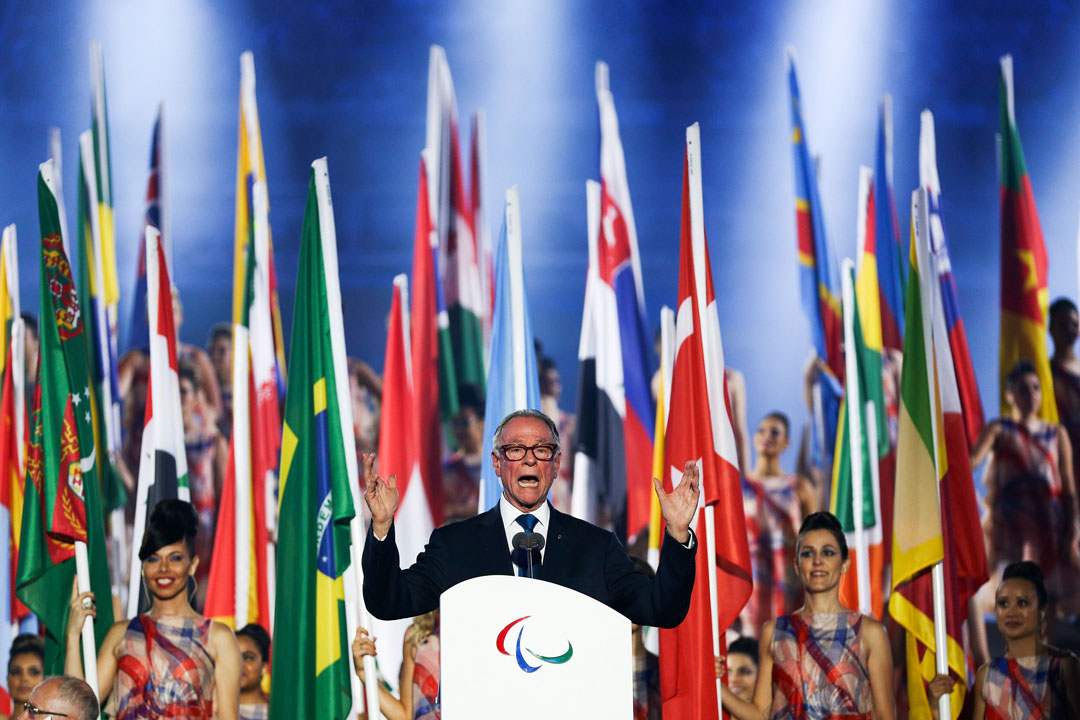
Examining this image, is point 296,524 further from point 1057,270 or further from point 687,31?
point 1057,270

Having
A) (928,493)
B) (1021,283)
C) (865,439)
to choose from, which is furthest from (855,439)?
(1021,283)

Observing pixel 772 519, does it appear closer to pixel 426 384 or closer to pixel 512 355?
pixel 426 384

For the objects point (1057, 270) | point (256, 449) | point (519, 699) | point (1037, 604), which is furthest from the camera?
point (1057, 270)

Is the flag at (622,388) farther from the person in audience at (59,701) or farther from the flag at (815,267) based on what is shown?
the person in audience at (59,701)

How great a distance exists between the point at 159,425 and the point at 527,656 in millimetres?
2944

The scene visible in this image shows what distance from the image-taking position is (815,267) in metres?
7.03

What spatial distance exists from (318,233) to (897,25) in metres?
4.68

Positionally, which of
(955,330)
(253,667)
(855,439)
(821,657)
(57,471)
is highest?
(955,330)

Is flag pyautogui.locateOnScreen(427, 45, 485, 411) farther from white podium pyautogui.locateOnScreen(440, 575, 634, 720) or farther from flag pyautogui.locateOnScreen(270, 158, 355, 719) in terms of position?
white podium pyautogui.locateOnScreen(440, 575, 634, 720)

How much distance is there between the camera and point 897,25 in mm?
7402

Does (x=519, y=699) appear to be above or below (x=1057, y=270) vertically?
below

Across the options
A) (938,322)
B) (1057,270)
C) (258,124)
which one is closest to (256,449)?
(258,124)

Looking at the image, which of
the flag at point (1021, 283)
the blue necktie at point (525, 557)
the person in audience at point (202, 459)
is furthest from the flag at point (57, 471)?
the flag at point (1021, 283)

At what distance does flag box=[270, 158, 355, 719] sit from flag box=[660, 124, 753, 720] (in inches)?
41.2
